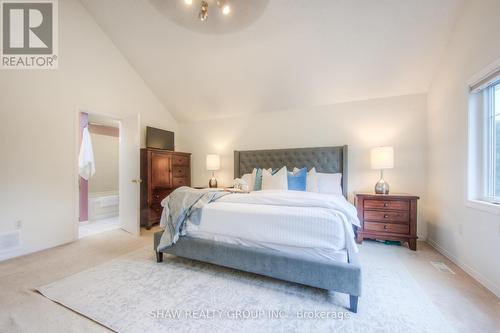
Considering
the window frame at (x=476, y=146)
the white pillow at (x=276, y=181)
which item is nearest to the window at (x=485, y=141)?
the window frame at (x=476, y=146)

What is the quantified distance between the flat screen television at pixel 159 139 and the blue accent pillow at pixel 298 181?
2.85m

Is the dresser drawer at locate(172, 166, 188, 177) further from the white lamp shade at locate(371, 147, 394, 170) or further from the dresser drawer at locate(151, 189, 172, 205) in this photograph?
the white lamp shade at locate(371, 147, 394, 170)

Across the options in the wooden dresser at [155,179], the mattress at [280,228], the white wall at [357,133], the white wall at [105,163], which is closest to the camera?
the mattress at [280,228]

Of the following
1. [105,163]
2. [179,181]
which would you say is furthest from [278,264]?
[105,163]

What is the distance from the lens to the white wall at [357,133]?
10.4 feet

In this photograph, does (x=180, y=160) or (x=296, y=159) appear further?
(x=180, y=160)

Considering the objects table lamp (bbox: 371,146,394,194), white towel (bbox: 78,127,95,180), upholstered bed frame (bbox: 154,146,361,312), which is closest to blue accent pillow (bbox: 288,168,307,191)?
table lamp (bbox: 371,146,394,194)

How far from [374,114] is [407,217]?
168cm

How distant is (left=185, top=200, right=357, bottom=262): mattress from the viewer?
5.53ft

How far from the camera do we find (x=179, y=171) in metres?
4.44

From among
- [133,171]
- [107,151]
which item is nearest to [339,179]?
[133,171]

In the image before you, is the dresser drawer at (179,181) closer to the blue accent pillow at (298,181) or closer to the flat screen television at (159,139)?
the flat screen television at (159,139)

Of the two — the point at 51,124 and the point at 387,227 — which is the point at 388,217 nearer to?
the point at 387,227

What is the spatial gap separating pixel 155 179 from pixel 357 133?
3.74m
